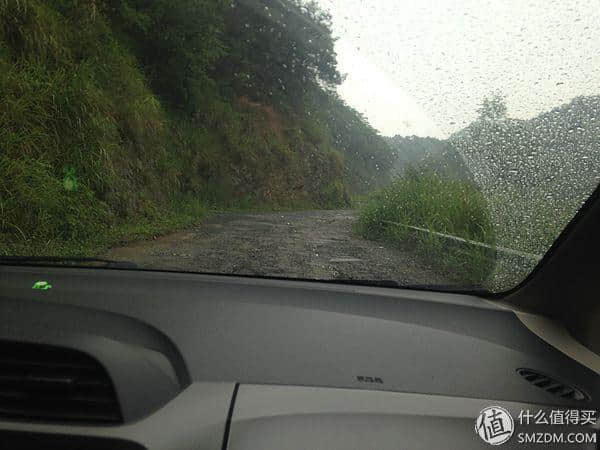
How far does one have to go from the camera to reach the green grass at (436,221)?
3148mm

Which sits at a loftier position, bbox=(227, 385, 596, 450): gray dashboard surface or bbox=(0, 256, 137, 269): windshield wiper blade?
bbox=(0, 256, 137, 269): windshield wiper blade

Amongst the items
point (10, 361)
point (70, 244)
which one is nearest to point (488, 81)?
point (10, 361)

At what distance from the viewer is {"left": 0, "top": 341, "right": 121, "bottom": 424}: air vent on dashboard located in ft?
6.40

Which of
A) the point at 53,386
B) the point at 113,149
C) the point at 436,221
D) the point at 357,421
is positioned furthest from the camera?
the point at 113,149

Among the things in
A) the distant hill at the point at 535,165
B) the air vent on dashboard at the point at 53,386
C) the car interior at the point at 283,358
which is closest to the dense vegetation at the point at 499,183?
the distant hill at the point at 535,165

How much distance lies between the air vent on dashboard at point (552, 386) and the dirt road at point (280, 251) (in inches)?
35.0

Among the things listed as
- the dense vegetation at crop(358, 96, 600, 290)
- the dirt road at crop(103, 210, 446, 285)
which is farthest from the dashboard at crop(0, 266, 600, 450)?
the dirt road at crop(103, 210, 446, 285)

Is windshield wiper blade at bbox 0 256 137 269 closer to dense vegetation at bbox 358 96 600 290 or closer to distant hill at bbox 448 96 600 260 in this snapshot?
dense vegetation at bbox 358 96 600 290

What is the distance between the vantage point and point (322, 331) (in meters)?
2.38

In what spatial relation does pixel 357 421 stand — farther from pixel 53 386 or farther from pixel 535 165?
pixel 535 165

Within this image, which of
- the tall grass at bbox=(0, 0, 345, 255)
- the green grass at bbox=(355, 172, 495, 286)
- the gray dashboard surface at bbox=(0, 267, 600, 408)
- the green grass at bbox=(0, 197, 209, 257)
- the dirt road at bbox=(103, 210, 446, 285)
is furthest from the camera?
the tall grass at bbox=(0, 0, 345, 255)
